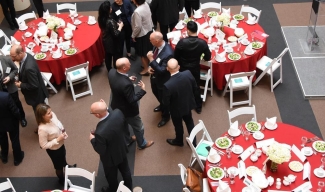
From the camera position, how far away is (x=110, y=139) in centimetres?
461

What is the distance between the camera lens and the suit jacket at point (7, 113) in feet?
17.5

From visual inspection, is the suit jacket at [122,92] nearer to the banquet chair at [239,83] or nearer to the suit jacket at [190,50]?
the suit jacket at [190,50]

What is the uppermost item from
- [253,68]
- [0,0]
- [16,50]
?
[16,50]

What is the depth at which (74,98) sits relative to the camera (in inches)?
290

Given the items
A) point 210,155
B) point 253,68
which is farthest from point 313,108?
point 210,155

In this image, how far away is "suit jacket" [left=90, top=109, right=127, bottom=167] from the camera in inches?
180

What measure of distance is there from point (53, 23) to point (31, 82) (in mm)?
2230

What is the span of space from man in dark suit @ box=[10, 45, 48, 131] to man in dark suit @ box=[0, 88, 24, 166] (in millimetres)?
387

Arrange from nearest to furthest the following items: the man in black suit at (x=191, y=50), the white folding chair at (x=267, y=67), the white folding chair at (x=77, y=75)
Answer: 1. the man in black suit at (x=191, y=50)
2. the white folding chair at (x=267, y=67)
3. the white folding chair at (x=77, y=75)

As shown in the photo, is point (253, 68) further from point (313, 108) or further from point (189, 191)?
point (189, 191)

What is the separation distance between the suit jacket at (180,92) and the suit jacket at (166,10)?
261cm

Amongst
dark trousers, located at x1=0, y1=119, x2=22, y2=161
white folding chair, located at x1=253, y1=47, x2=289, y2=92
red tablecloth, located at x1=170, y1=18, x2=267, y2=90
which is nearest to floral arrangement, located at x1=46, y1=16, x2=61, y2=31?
dark trousers, located at x1=0, y1=119, x2=22, y2=161

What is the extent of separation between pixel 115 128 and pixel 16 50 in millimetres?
2042

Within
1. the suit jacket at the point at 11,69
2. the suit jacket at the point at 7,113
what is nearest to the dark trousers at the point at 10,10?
the suit jacket at the point at 11,69
